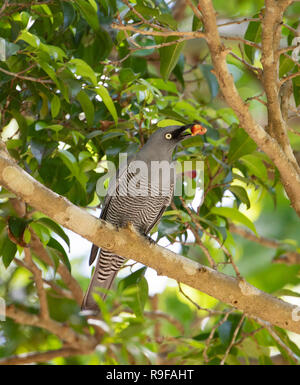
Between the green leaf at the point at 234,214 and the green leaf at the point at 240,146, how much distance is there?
31 cm

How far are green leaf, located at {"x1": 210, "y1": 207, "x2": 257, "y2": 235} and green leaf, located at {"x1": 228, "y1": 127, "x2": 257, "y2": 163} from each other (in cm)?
31

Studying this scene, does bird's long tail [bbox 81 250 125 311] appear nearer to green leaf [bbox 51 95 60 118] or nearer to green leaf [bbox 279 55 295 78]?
green leaf [bbox 51 95 60 118]

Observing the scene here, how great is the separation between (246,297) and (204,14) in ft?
4.65

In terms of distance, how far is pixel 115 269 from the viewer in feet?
12.6

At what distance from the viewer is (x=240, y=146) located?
3.44 m

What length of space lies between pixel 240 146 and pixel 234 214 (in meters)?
0.42

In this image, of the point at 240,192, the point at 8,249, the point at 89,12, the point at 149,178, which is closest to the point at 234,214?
the point at 240,192

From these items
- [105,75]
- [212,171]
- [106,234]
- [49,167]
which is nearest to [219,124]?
[212,171]

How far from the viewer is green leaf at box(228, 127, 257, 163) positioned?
3.42m

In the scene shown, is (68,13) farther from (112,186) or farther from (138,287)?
(138,287)

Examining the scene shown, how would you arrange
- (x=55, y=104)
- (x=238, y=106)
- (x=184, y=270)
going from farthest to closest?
(x=55, y=104), (x=184, y=270), (x=238, y=106)

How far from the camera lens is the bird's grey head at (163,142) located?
11.7 ft

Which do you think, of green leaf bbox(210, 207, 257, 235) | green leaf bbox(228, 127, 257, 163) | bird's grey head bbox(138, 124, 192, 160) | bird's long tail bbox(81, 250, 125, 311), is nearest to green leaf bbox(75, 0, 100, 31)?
bird's grey head bbox(138, 124, 192, 160)
